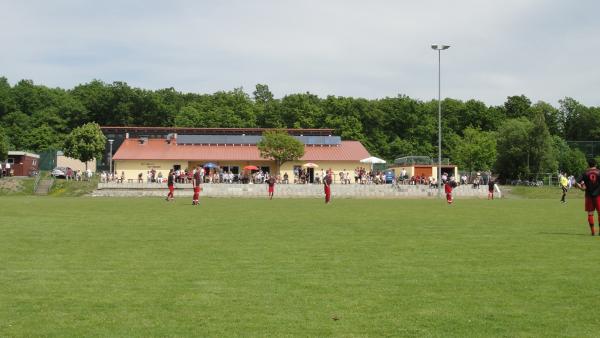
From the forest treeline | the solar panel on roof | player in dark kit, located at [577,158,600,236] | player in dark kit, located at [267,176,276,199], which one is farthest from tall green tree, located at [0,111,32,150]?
player in dark kit, located at [577,158,600,236]

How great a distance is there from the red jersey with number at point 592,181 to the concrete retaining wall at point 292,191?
36.8m

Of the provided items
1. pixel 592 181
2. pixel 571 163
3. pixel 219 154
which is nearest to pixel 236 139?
pixel 219 154

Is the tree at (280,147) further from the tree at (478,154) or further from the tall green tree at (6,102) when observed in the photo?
the tall green tree at (6,102)

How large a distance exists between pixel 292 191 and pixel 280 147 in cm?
1912

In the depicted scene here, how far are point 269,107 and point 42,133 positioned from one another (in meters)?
35.5

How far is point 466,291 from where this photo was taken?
822 cm

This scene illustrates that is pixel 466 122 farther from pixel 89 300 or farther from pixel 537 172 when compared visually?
pixel 89 300

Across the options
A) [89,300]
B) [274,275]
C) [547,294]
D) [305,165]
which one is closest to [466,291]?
[547,294]

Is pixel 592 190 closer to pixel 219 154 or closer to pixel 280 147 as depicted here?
pixel 280 147

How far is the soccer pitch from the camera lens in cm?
651

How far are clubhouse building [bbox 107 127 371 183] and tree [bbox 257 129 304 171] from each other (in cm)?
179

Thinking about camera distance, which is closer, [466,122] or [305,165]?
[305,165]

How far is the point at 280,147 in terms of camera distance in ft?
240

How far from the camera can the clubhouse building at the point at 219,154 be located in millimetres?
76062
